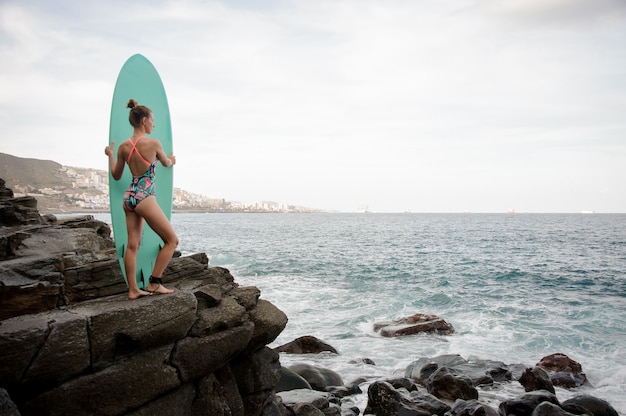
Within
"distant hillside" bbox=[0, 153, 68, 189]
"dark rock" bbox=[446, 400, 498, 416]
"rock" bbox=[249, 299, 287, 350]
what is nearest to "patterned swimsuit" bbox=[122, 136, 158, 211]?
"rock" bbox=[249, 299, 287, 350]

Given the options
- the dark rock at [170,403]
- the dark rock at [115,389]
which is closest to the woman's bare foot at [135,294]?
the dark rock at [115,389]

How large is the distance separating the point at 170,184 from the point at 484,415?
21.8ft

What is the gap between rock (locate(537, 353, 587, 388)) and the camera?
10.8 metres

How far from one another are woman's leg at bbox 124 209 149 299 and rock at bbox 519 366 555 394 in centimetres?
893

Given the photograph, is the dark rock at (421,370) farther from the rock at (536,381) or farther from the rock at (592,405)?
the rock at (592,405)

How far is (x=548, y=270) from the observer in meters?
31.4

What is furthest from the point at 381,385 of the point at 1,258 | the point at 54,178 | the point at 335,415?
the point at 54,178

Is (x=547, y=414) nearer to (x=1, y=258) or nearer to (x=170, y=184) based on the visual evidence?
(x=170, y=184)

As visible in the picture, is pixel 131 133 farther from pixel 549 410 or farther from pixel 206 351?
pixel 549 410

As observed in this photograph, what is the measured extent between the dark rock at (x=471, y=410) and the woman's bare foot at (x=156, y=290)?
5739 millimetres

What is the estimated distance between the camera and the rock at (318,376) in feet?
32.3

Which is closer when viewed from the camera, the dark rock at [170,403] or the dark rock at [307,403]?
the dark rock at [170,403]

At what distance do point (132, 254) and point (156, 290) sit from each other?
1.81 feet

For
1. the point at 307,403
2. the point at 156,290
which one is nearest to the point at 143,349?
the point at 156,290
